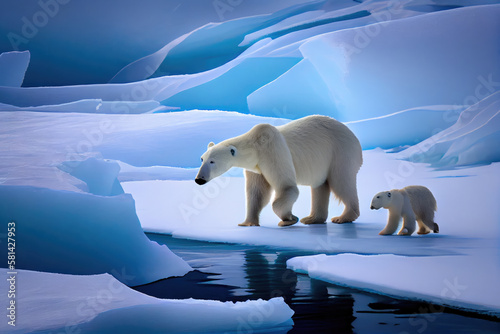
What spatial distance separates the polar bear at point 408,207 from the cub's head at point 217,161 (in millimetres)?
923

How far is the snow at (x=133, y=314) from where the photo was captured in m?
1.58

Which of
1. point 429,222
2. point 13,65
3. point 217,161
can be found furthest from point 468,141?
point 13,65

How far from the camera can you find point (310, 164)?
3957 millimetres

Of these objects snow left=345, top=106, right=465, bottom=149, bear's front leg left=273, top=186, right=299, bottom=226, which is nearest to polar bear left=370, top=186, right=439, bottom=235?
bear's front leg left=273, top=186, right=299, bottom=226

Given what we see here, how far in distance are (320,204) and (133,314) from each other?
8.69 feet

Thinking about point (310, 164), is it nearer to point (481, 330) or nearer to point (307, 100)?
point (481, 330)

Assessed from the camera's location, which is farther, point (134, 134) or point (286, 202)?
point (134, 134)

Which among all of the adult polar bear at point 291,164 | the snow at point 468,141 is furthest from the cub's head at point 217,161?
the snow at point 468,141

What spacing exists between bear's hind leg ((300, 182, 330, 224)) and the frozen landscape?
144 millimetres

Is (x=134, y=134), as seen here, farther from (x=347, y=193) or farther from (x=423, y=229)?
(x=423, y=229)

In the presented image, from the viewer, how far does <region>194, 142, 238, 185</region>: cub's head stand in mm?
3461

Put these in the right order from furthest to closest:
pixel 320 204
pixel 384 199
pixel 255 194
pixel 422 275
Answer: pixel 320 204 → pixel 255 194 → pixel 384 199 → pixel 422 275

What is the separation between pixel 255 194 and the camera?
3.90 meters

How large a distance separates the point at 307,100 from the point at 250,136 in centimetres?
468
